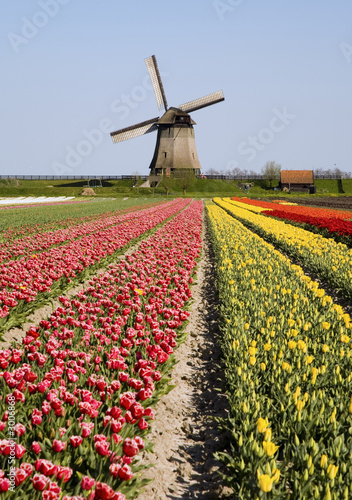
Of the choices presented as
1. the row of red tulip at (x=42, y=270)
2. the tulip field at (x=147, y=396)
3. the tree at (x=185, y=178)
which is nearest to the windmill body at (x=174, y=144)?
the tree at (x=185, y=178)

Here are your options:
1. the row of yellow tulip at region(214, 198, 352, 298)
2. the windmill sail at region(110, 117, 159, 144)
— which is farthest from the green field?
the row of yellow tulip at region(214, 198, 352, 298)

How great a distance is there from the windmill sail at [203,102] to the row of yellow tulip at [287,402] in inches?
2826

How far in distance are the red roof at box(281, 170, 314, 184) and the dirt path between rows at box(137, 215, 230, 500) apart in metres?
99.2

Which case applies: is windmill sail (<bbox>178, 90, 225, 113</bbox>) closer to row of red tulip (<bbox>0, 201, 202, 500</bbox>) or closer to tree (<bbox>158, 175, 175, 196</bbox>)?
tree (<bbox>158, 175, 175, 196</bbox>)

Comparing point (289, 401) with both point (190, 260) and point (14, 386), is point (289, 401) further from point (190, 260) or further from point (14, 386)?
point (190, 260)

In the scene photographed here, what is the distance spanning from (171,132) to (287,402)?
75.8 meters

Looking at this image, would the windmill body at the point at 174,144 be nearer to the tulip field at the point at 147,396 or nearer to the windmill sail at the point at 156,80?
the windmill sail at the point at 156,80

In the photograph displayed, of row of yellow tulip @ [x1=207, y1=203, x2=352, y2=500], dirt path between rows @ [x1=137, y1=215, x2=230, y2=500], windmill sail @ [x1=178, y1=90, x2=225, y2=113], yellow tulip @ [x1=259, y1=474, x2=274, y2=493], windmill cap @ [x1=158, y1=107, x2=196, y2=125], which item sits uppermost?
windmill sail @ [x1=178, y1=90, x2=225, y2=113]

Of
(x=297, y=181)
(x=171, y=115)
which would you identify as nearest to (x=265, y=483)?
(x=171, y=115)

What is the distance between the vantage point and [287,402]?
3.93 m

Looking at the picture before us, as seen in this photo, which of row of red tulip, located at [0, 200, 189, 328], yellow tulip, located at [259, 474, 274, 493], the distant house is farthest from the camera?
the distant house

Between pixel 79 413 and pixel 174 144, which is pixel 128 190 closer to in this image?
pixel 174 144

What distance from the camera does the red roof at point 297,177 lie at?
3971 inches

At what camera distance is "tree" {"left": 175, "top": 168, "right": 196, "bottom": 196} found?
2992 inches
